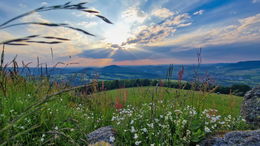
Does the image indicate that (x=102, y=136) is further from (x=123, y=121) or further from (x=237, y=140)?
(x=237, y=140)

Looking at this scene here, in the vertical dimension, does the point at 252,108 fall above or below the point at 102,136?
below

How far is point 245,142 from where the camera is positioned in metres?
3.64

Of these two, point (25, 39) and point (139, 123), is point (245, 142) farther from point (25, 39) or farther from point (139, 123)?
point (25, 39)

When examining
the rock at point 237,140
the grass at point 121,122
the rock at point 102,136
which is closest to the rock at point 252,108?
Result: the grass at point 121,122

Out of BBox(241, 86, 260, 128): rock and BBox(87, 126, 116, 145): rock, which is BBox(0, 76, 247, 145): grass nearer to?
BBox(87, 126, 116, 145): rock

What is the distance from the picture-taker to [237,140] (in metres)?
3.80

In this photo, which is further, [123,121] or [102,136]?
[123,121]

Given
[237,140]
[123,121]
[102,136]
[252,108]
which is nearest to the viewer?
[237,140]

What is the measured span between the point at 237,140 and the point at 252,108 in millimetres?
5785

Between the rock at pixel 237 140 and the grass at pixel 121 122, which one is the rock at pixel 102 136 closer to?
the grass at pixel 121 122

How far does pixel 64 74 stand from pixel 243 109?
9178 mm

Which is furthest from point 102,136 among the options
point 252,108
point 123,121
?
point 252,108

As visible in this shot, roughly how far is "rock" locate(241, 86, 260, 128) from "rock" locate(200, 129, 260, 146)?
4761mm

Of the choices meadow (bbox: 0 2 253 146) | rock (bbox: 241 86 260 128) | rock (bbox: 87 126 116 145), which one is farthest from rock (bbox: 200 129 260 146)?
rock (bbox: 241 86 260 128)
